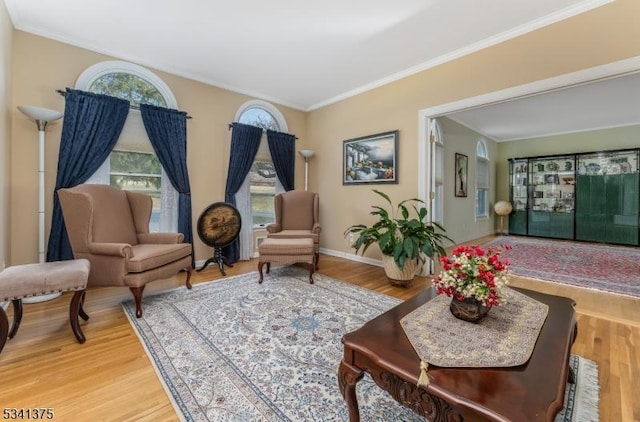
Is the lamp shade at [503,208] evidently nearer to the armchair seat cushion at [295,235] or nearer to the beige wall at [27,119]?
the armchair seat cushion at [295,235]

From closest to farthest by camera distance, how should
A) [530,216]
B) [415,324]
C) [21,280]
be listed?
[415,324] → [21,280] → [530,216]

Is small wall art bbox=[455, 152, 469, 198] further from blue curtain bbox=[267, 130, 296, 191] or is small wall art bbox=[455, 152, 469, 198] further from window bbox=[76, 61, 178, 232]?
window bbox=[76, 61, 178, 232]

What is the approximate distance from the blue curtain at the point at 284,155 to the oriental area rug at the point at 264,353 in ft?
7.38

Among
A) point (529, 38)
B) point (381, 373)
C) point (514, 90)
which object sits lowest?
point (381, 373)

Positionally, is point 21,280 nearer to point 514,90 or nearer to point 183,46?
point 183,46

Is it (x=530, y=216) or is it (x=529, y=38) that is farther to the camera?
(x=530, y=216)

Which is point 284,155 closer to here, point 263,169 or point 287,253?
point 263,169

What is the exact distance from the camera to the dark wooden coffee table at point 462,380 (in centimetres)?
80

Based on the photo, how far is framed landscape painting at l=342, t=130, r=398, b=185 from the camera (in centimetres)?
396

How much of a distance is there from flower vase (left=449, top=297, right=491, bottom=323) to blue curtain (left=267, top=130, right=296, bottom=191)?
387 cm

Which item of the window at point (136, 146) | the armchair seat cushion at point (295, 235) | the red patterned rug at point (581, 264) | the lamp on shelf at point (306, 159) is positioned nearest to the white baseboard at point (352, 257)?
the armchair seat cushion at point (295, 235)

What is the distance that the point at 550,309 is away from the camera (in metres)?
1.46

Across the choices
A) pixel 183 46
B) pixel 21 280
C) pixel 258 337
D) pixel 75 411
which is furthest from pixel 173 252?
pixel 183 46

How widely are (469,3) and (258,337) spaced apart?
10.8 ft
